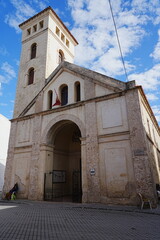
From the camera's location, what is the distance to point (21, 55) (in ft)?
73.6

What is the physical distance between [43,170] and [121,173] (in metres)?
6.17

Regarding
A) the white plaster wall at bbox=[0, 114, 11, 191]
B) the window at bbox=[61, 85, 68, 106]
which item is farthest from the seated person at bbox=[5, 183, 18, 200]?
the white plaster wall at bbox=[0, 114, 11, 191]

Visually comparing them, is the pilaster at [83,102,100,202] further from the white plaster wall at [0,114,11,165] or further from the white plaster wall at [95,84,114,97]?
the white plaster wall at [0,114,11,165]

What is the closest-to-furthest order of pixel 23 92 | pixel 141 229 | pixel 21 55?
pixel 141 229 < pixel 23 92 < pixel 21 55

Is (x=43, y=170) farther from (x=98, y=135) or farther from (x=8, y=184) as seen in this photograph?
(x=98, y=135)

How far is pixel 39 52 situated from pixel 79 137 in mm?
11578

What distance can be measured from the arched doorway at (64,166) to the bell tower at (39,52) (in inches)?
212

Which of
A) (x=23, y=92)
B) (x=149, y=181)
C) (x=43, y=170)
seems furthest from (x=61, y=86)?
(x=149, y=181)

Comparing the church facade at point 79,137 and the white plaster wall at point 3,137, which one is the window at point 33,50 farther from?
the white plaster wall at point 3,137

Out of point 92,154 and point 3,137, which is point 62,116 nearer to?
point 92,154

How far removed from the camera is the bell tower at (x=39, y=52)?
19.2 metres

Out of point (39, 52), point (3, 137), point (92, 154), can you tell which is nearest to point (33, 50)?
point (39, 52)

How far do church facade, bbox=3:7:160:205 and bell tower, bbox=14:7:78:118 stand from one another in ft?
0.46

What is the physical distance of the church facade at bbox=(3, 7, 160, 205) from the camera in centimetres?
1064
